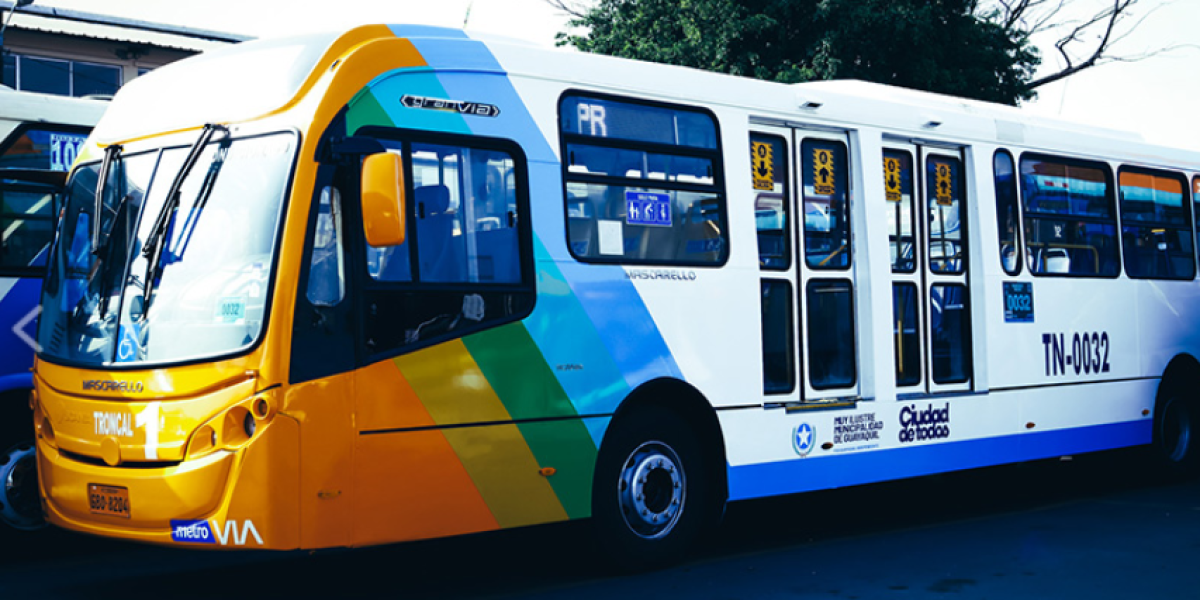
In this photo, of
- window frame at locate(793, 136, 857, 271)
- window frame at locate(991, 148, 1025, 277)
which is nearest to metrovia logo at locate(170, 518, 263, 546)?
window frame at locate(793, 136, 857, 271)

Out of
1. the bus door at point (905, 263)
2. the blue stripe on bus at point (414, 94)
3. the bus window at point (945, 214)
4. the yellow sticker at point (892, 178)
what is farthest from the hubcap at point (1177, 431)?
the blue stripe on bus at point (414, 94)

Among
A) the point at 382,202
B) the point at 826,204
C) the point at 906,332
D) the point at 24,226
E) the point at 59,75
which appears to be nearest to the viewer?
the point at 382,202

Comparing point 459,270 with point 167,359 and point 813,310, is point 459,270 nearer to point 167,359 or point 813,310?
point 167,359

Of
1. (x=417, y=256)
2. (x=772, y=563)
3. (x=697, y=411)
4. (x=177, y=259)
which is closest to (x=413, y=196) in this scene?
(x=417, y=256)

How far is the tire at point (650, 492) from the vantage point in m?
7.65

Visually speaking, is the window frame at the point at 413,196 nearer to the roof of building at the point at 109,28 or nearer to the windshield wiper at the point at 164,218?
the windshield wiper at the point at 164,218

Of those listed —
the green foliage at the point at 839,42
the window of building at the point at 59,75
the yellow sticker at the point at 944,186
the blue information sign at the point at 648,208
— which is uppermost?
the window of building at the point at 59,75

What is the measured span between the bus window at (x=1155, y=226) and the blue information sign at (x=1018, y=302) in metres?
1.80

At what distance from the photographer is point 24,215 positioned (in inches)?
352

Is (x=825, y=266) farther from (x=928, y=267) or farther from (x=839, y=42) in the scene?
(x=839, y=42)

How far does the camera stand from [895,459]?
938 centimetres

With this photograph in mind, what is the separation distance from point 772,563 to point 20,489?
16.3 feet

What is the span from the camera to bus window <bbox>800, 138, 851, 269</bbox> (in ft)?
29.9

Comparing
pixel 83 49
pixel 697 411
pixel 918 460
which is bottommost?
pixel 918 460
